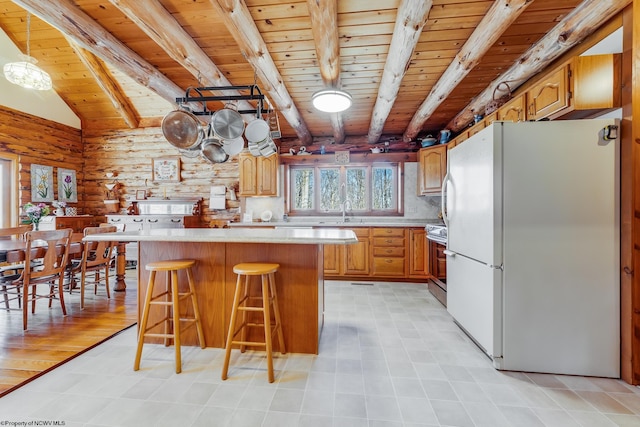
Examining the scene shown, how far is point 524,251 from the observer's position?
191cm

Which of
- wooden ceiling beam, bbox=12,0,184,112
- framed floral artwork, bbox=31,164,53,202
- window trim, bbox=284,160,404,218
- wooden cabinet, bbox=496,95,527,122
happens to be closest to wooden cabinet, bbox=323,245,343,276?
window trim, bbox=284,160,404,218

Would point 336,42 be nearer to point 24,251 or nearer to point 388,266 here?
point 388,266

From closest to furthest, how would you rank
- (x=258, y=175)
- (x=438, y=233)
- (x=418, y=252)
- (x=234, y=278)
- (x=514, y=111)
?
(x=234, y=278)
(x=514, y=111)
(x=438, y=233)
(x=418, y=252)
(x=258, y=175)

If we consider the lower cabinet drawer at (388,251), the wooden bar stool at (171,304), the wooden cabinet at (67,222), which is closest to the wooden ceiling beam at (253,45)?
the wooden bar stool at (171,304)

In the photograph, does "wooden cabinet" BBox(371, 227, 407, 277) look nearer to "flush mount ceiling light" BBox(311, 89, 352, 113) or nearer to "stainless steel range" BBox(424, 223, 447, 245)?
"stainless steel range" BBox(424, 223, 447, 245)

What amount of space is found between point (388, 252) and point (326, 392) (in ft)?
9.42

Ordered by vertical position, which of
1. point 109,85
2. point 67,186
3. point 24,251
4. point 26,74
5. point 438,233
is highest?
point 109,85

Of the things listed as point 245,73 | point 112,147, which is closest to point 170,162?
point 112,147

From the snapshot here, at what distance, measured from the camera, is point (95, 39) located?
7.75 feet

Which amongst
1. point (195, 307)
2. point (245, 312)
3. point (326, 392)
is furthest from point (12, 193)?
point (326, 392)

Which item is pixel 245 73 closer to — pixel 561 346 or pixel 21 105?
pixel 561 346

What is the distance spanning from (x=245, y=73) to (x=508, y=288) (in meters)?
3.23

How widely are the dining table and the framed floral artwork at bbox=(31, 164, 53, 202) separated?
212cm

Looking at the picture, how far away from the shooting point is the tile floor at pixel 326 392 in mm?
1475
